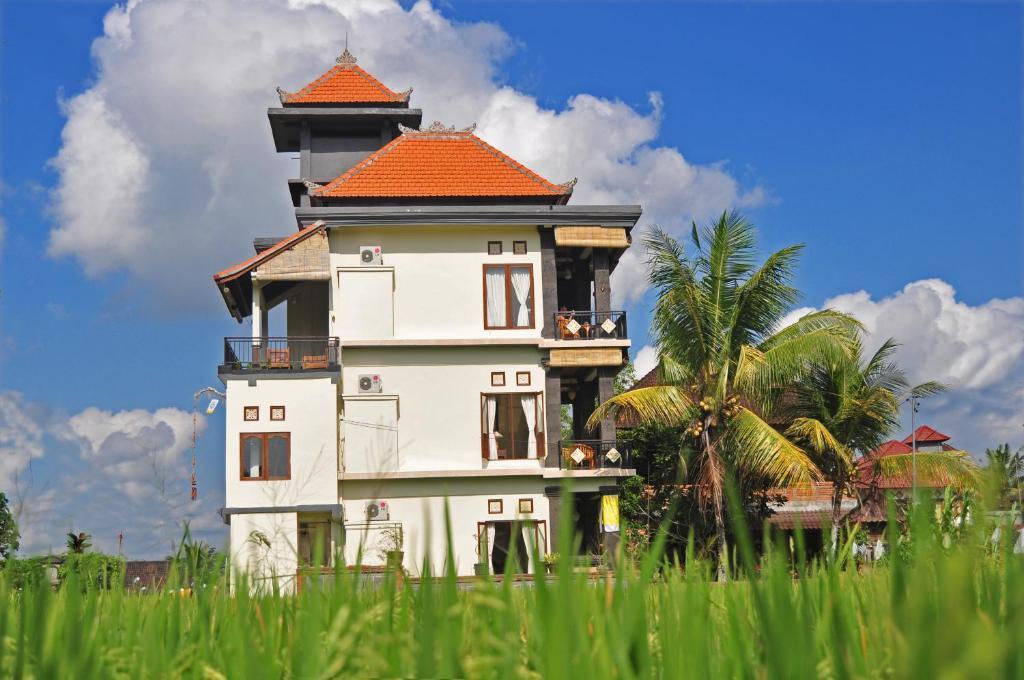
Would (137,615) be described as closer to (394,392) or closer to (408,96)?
(394,392)

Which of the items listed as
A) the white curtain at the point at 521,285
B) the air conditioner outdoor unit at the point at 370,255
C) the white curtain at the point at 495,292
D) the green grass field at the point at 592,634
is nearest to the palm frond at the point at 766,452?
the white curtain at the point at 521,285

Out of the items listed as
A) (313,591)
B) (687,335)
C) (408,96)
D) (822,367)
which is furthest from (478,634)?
(408,96)

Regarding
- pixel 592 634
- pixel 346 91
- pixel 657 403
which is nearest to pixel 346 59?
pixel 346 91

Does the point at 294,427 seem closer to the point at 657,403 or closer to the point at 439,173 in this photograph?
the point at 439,173

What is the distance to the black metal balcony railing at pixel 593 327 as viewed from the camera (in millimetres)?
25125

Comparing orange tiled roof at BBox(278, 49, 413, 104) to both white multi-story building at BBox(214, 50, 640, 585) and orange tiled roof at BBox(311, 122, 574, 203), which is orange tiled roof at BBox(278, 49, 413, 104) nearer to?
orange tiled roof at BBox(311, 122, 574, 203)

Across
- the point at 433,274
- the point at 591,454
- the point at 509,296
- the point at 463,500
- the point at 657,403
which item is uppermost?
the point at 433,274

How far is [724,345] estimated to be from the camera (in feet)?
78.9

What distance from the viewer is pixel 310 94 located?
30.0m

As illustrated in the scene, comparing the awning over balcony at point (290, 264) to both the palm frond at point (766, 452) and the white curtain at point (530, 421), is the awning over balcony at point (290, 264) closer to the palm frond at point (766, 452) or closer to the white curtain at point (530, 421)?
the white curtain at point (530, 421)

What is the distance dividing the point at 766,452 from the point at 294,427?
31.9 feet

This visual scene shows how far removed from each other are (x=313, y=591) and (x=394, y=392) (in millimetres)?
23416

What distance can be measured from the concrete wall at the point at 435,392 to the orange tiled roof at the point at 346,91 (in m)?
8.29

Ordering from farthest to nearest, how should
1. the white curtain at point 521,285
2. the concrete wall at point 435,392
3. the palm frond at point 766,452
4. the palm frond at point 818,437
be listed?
the white curtain at point 521,285, the concrete wall at point 435,392, the palm frond at point 818,437, the palm frond at point 766,452
